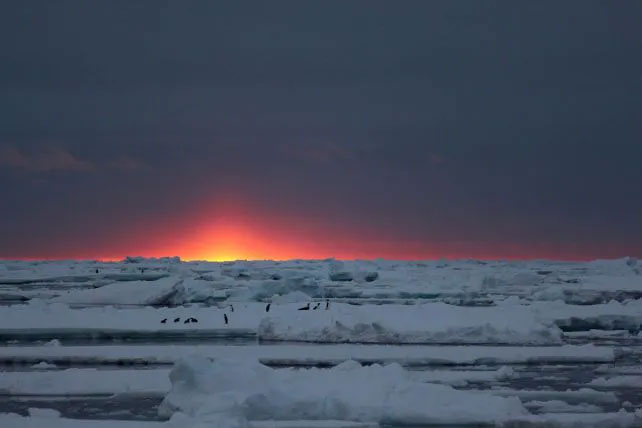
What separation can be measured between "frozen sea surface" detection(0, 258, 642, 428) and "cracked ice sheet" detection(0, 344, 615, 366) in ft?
0.08

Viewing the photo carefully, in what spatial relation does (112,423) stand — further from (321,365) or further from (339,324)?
(339,324)

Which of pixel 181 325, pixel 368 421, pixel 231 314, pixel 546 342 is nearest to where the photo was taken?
pixel 368 421

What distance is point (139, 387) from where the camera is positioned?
7.83 meters

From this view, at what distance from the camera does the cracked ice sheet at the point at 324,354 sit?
9.84m

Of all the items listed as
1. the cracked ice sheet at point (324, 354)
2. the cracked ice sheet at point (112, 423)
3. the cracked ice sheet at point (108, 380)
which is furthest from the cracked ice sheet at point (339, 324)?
the cracked ice sheet at point (112, 423)

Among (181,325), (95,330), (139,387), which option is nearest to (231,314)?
(181,325)

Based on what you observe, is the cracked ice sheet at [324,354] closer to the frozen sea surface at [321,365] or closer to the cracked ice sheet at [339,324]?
the frozen sea surface at [321,365]

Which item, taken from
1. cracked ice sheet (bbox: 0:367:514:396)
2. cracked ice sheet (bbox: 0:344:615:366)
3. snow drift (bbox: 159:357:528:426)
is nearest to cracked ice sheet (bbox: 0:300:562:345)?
cracked ice sheet (bbox: 0:344:615:366)

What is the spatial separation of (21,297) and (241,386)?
55.3 ft

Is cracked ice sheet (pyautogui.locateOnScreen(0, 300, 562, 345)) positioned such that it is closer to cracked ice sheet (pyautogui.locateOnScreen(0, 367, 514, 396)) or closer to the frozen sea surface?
the frozen sea surface

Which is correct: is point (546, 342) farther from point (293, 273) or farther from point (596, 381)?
point (293, 273)

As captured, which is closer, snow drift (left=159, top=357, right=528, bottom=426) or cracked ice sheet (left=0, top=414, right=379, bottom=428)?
cracked ice sheet (left=0, top=414, right=379, bottom=428)

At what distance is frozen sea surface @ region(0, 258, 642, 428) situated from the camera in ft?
21.0

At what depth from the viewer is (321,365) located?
9430 millimetres
